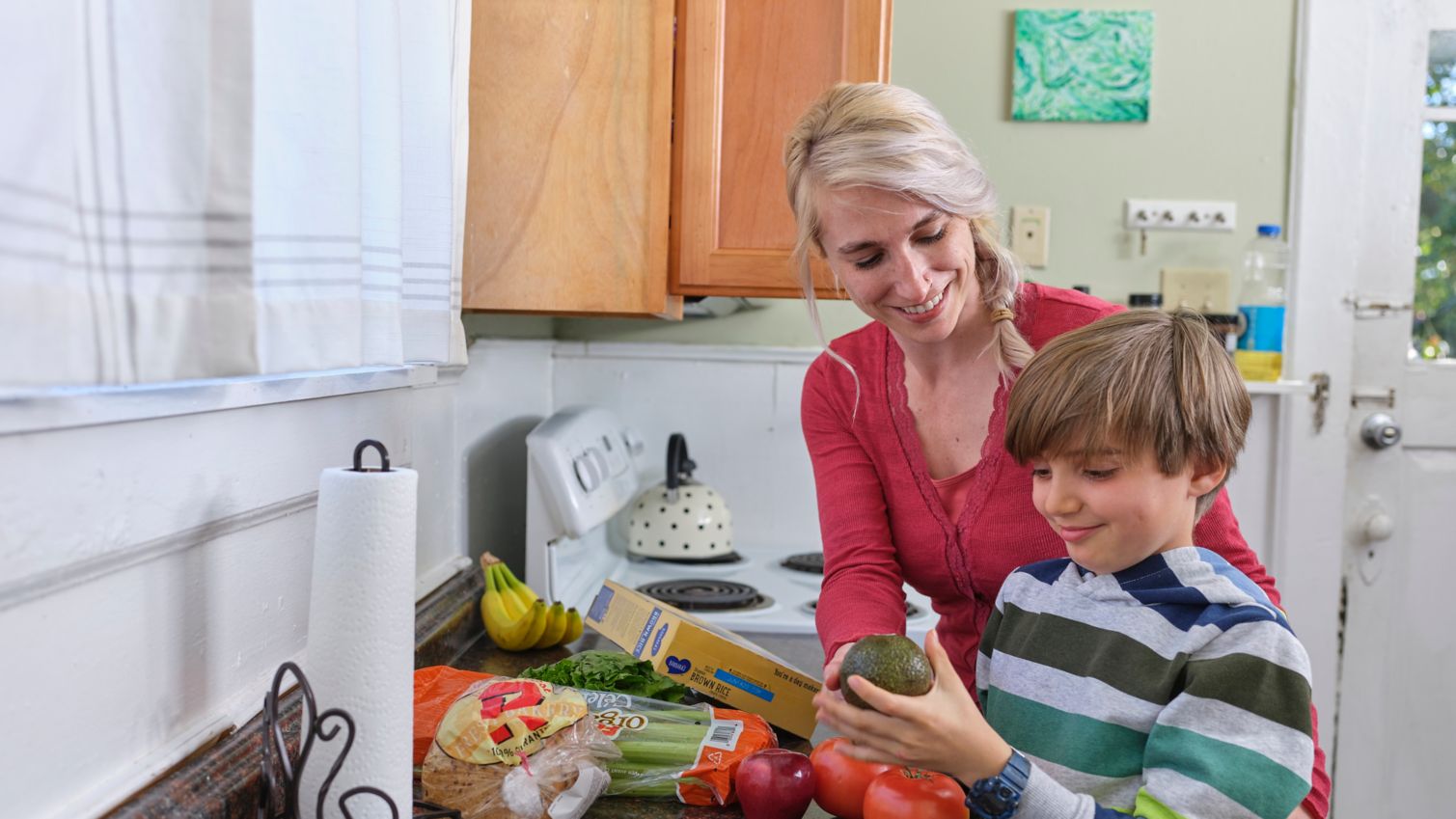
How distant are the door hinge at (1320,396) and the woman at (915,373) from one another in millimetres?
1498

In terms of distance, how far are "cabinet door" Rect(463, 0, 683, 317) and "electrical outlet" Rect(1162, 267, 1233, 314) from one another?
1484mm

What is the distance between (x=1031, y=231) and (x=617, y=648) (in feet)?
4.60

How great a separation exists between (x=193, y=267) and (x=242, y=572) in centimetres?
35

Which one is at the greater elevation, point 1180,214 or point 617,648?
point 1180,214

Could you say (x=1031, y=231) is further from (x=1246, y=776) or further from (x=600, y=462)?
(x=1246, y=776)

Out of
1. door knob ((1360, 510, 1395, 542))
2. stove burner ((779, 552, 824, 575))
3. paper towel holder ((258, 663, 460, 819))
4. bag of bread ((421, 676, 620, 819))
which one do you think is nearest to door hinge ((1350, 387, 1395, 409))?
door knob ((1360, 510, 1395, 542))

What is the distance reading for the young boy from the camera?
0.79 meters

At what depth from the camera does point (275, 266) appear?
0.84 meters

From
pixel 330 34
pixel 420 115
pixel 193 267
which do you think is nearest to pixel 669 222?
pixel 420 115

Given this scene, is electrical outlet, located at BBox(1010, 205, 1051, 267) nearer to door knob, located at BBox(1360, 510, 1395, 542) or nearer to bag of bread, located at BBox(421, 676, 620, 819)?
door knob, located at BBox(1360, 510, 1395, 542)

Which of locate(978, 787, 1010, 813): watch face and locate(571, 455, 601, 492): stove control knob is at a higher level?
locate(571, 455, 601, 492): stove control knob

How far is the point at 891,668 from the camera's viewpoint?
0.83 meters

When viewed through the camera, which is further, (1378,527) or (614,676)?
(1378,527)

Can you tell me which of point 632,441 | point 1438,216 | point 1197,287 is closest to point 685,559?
point 632,441
